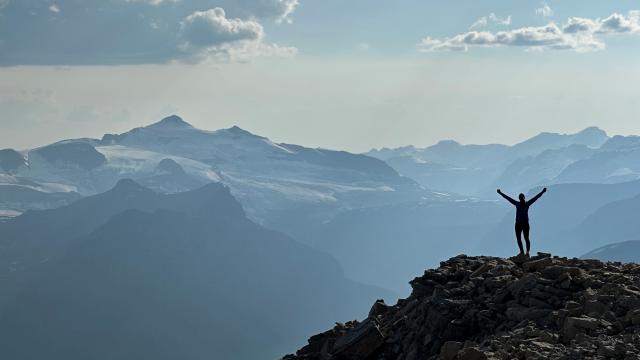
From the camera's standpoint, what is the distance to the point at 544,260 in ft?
114

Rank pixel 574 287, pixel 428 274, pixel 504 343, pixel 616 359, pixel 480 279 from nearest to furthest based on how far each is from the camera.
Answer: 1. pixel 616 359
2. pixel 504 343
3. pixel 574 287
4. pixel 480 279
5. pixel 428 274

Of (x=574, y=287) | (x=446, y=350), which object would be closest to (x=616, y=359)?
(x=446, y=350)

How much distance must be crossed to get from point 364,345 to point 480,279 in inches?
232

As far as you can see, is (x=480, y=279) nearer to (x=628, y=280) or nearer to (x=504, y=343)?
(x=628, y=280)

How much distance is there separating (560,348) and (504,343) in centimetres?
195

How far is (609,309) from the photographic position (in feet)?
91.4

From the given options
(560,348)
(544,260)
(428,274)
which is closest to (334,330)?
(428,274)

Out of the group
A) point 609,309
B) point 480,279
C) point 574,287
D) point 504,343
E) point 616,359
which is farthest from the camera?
point 480,279

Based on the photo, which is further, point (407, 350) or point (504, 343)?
point (407, 350)

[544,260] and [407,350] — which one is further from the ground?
[544,260]

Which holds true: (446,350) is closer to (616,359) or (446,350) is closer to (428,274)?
(616,359)

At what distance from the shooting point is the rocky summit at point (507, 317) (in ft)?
82.8

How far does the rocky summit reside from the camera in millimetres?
25250

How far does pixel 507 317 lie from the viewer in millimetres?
29984
